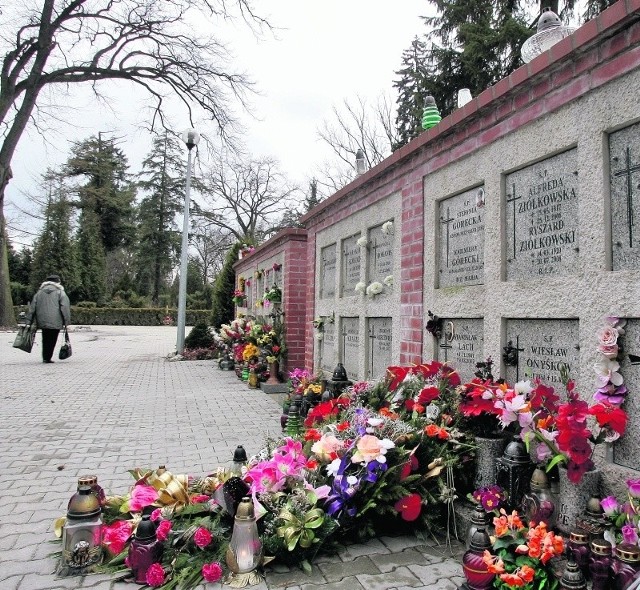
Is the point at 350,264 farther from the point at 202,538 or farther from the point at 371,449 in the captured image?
the point at 202,538

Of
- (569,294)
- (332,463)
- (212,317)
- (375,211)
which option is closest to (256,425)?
(375,211)

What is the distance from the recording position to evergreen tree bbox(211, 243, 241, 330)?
15.0 meters

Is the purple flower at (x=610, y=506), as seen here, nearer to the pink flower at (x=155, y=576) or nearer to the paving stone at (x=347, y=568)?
the paving stone at (x=347, y=568)

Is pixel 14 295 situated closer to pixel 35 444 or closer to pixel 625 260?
pixel 35 444

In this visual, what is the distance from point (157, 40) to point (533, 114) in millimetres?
15612

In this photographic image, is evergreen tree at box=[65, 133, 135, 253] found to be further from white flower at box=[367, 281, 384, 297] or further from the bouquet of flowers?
the bouquet of flowers

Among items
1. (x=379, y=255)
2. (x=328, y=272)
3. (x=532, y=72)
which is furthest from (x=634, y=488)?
(x=328, y=272)

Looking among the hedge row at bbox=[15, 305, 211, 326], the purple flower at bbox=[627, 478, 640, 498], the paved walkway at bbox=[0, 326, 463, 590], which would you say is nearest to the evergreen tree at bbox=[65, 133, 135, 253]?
the hedge row at bbox=[15, 305, 211, 326]

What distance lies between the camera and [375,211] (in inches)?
189

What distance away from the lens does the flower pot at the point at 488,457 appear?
8.23 feet

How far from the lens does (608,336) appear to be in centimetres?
214

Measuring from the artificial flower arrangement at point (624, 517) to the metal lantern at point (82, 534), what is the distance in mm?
2092

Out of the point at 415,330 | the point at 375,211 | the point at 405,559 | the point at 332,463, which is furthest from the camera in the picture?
the point at 375,211

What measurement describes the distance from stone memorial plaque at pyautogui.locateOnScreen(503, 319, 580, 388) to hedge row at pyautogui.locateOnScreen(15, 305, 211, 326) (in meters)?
27.8
